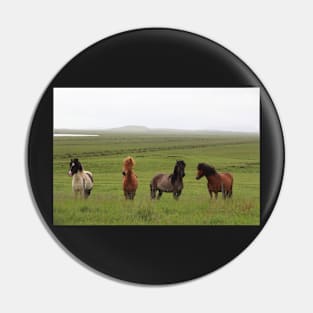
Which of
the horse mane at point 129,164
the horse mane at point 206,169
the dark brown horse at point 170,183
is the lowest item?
the dark brown horse at point 170,183

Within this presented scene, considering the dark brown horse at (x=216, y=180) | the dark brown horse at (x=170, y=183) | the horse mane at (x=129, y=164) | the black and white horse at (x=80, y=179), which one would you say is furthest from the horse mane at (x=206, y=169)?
the black and white horse at (x=80, y=179)

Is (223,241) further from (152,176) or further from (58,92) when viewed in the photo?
(58,92)

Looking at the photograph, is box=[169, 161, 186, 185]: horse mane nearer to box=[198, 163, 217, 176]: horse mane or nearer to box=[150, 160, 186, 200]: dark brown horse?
box=[150, 160, 186, 200]: dark brown horse

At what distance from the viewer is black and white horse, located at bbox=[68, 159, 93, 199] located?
8.09m

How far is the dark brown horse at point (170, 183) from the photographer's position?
8.11 m

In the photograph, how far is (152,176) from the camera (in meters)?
8.12

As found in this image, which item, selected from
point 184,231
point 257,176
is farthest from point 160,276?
point 257,176

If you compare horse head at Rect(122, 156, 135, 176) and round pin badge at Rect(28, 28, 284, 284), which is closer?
round pin badge at Rect(28, 28, 284, 284)

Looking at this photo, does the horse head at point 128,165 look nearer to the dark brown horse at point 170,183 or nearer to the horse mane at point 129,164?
the horse mane at point 129,164

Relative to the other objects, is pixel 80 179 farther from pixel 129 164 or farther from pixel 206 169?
pixel 206 169

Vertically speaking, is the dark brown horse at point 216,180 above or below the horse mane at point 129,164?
below

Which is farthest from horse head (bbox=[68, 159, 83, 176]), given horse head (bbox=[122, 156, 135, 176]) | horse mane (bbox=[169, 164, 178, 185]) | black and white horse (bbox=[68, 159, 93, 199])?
horse mane (bbox=[169, 164, 178, 185])

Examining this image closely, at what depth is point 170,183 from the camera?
812 cm

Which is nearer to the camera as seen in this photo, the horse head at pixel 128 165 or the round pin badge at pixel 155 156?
the round pin badge at pixel 155 156
